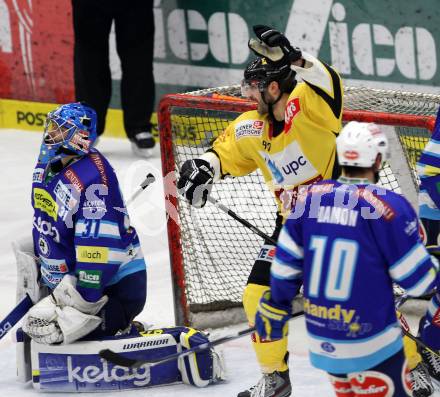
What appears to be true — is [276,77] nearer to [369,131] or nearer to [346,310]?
[369,131]

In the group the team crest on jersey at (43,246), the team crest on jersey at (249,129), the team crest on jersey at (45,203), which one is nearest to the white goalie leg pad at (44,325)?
the team crest on jersey at (43,246)

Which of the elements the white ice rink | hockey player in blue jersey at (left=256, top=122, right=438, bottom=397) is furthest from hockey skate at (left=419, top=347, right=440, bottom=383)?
hockey player in blue jersey at (left=256, top=122, right=438, bottom=397)

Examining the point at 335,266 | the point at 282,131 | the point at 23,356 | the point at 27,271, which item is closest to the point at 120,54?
the point at 27,271

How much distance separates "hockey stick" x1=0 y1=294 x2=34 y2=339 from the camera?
4598 millimetres

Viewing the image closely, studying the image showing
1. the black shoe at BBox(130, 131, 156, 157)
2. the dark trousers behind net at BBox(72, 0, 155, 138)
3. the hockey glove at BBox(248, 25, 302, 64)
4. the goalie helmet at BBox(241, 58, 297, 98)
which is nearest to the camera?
the hockey glove at BBox(248, 25, 302, 64)

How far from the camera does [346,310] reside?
3.29 m

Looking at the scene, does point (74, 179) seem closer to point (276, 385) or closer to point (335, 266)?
point (276, 385)

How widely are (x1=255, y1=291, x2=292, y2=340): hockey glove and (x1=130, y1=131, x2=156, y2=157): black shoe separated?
15.0 feet

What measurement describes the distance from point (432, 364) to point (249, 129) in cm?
108

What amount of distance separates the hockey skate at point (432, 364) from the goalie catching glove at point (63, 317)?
121 centimetres

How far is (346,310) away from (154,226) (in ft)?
11.4

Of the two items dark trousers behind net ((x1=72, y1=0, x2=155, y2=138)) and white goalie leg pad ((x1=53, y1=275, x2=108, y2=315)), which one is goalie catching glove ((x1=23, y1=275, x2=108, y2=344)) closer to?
white goalie leg pad ((x1=53, y1=275, x2=108, y2=315))

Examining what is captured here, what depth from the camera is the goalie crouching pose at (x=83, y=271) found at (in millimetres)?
4285

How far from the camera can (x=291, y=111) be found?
4.11 m
